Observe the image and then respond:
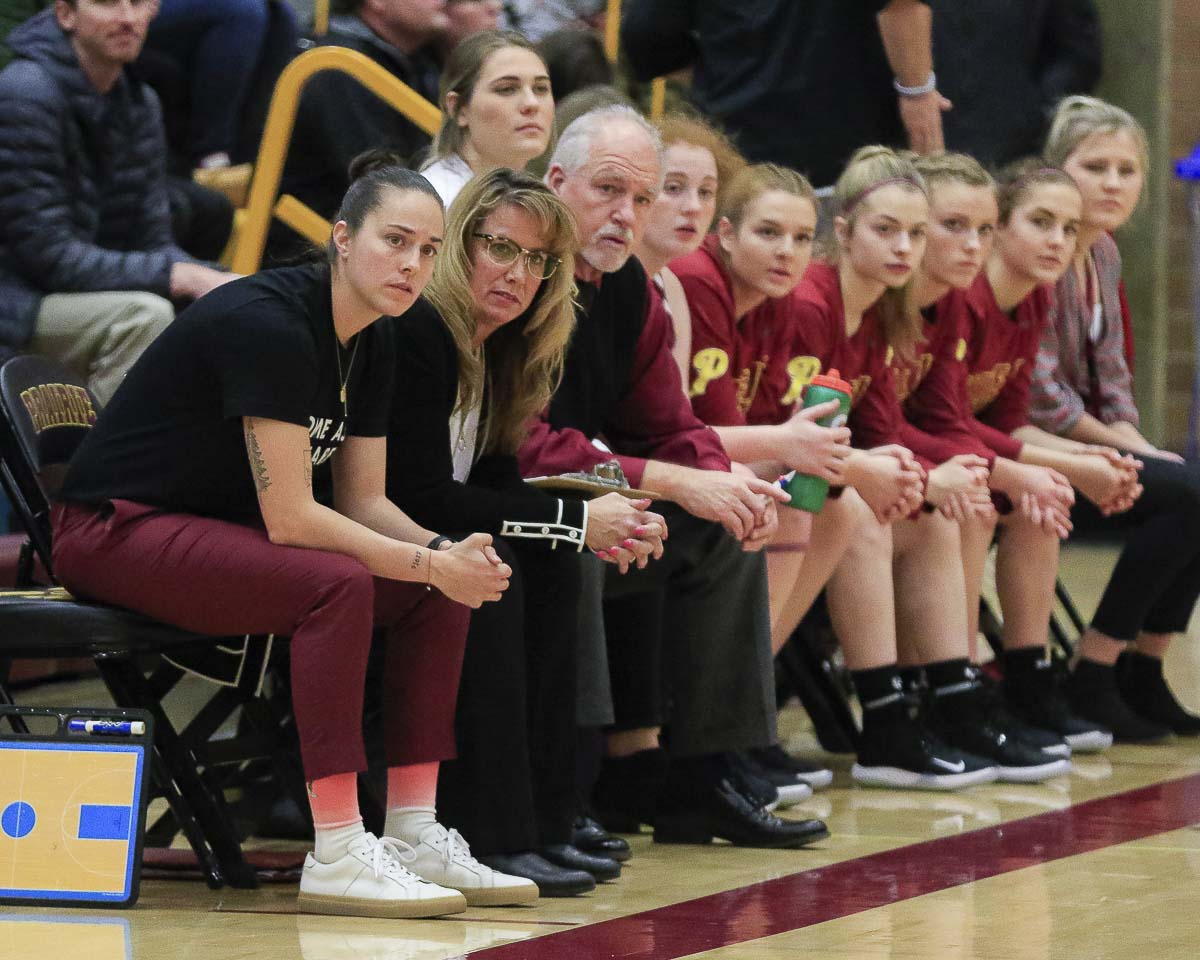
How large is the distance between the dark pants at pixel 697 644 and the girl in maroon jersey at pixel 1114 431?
5.29ft

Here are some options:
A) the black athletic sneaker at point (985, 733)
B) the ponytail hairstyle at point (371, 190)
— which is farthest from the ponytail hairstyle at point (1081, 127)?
the ponytail hairstyle at point (371, 190)

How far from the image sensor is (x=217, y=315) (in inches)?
123

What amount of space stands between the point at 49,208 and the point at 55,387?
2.47 ft

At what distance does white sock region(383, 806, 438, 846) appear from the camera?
10.5ft

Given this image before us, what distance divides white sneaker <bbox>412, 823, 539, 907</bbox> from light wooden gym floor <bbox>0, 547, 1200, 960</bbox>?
0.03 meters

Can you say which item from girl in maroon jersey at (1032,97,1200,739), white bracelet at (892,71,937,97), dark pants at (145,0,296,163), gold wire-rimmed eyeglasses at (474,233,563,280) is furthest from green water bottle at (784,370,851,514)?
dark pants at (145,0,296,163)

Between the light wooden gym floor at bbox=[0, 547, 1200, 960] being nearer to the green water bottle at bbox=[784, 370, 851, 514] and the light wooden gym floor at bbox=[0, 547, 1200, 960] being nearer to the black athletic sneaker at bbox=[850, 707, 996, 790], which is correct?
the black athletic sneaker at bbox=[850, 707, 996, 790]

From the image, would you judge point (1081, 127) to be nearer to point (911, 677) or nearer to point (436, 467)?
point (911, 677)

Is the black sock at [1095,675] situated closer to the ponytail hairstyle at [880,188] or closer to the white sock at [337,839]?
the ponytail hairstyle at [880,188]

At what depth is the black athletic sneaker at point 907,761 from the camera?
443 cm

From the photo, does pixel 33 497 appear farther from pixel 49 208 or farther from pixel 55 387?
pixel 49 208

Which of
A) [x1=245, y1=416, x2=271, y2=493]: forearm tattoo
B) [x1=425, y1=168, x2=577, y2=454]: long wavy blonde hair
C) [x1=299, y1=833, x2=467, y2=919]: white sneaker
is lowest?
[x1=299, y1=833, x2=467, y2=919]: white sneaker

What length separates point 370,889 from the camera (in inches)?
120

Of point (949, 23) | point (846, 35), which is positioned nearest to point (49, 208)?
point (846, 35)
